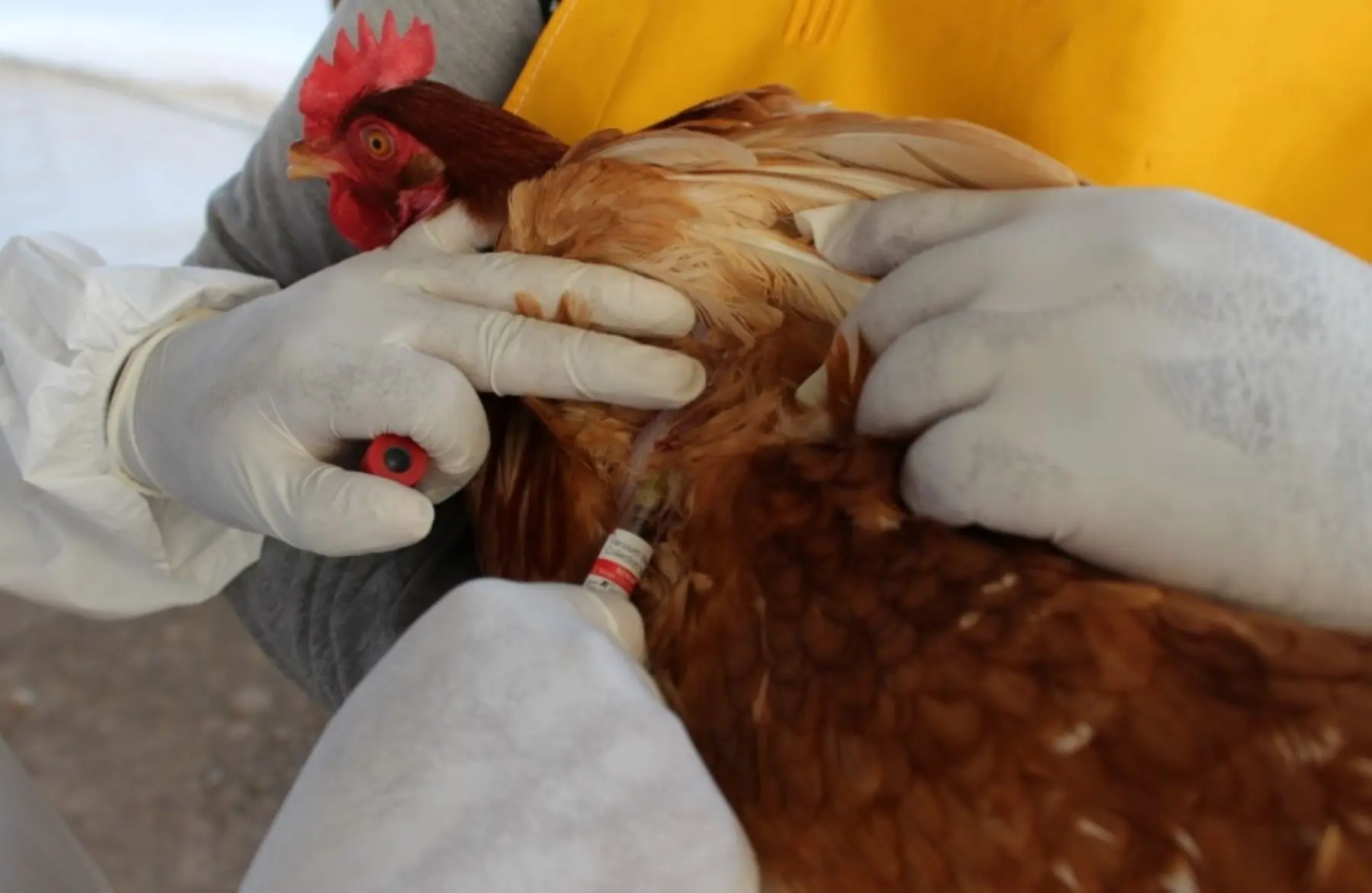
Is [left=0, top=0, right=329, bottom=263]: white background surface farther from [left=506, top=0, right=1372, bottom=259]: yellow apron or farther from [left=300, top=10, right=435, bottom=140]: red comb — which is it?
[left=506, top=0, right=1372, bottom=259]: yellow apron

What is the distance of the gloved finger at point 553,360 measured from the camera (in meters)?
0.62

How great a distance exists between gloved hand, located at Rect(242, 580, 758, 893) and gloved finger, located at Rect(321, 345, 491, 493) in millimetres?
188

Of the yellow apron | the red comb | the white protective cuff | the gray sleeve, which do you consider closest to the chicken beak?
the red comb

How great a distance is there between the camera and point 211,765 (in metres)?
1.38

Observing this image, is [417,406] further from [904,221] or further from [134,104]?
[134,104]

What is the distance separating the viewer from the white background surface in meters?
1.91

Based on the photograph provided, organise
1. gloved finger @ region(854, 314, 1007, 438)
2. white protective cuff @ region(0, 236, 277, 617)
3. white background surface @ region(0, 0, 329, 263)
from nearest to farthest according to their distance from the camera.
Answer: gloved finger @ region(854, 314, 1007, 438) → white protective cuff @ region(0, 236, 277, 617) → white background surface @ region(0, 0, 329, 263)

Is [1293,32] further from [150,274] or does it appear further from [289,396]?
[150,274]

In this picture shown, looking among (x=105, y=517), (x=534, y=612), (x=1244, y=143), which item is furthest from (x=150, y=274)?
(x=1244, y=143)

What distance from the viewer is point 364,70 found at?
76cm

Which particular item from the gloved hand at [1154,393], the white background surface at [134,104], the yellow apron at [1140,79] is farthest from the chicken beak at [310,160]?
the white background surface at [134,104]

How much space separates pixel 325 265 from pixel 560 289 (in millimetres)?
479

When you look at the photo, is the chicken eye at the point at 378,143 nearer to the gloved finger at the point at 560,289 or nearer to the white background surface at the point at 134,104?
the gloved finger at the point at 560,289

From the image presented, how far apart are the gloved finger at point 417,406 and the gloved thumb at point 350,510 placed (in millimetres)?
32
